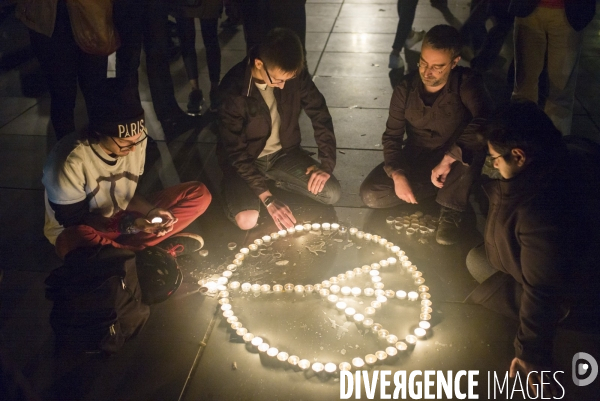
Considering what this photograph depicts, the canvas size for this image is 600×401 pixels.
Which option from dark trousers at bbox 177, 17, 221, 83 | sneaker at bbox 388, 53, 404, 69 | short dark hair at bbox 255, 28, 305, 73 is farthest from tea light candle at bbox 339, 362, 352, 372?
sneaker at bbox 388, 53, 404, 69

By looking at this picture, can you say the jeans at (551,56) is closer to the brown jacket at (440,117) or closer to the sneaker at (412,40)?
the brown jacket at (440,117)

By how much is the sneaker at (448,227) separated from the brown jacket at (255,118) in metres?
0.87

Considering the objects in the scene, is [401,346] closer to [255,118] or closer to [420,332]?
[420,332]

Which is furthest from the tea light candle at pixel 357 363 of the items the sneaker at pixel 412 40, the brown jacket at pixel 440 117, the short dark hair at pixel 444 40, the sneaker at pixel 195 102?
the sneaker at pixel 412 40

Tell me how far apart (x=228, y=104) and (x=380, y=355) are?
188cm

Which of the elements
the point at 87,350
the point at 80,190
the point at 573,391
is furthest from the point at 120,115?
the point at 573,391

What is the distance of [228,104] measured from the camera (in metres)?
3.48

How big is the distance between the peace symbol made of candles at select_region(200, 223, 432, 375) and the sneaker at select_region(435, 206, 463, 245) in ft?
1.12

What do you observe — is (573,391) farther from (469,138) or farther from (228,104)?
(228,104)

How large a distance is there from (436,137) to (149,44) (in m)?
2.65

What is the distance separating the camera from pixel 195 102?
535 cm

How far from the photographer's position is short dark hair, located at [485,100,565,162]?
7.36ft

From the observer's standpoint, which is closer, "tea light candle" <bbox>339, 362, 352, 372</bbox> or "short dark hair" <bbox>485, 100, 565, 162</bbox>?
"short dark hair" <bbox>485, 100, 565, 162</bbox>

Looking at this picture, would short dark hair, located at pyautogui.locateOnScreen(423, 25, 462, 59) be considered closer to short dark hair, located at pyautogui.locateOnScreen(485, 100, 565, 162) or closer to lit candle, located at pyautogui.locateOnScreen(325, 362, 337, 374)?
short dark hair, located at pyautogui.locateOnScreen(485, 100, 565, 162)
